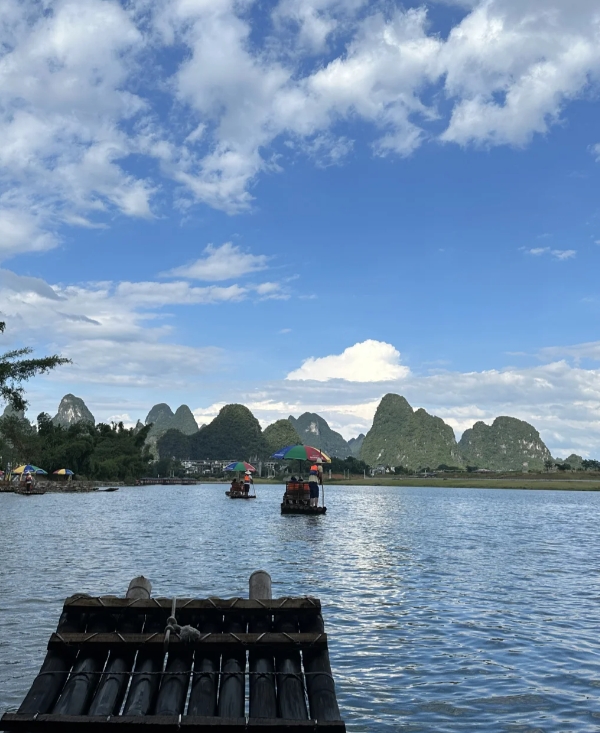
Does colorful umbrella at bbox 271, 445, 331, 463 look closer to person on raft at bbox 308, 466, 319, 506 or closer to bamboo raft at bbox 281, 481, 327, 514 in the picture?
person on raft at bbox 308, 466, 319, 506

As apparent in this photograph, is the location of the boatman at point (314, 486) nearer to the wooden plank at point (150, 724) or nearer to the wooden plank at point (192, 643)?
the wooden plank at point (192, 643)

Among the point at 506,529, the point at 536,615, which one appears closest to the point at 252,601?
the point at 536,615

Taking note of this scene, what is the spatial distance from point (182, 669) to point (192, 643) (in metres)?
0.25

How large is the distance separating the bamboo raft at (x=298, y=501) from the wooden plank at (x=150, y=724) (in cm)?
4702

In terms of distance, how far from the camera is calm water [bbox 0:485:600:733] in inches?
402

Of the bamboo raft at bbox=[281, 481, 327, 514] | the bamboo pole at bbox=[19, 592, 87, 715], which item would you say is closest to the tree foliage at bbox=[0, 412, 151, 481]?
the bamboo raft at bbox=[281, 481, 327, 514]

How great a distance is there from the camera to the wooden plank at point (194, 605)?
7.04m

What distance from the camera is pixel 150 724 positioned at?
5.67 meters

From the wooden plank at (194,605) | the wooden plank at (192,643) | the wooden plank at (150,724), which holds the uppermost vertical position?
the wooden plank at (194,605)

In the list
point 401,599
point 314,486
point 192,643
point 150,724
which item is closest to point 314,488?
point 314,486

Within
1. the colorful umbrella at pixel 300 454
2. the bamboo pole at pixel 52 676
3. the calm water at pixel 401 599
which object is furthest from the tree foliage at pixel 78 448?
the bamboo pole at pixel 52 676

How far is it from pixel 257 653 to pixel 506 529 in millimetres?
42932

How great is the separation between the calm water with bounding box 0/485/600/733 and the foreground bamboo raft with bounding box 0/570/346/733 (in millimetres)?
3085

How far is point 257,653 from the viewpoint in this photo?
685 centimetres
